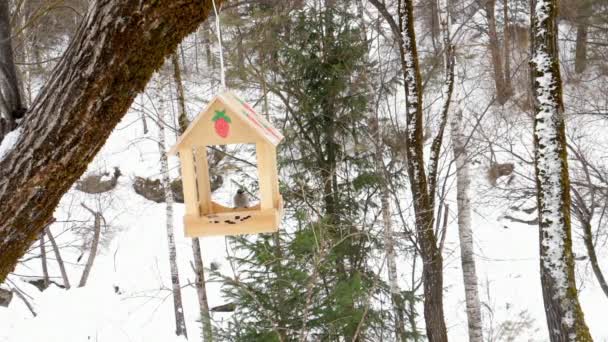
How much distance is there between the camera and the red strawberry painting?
2301 mm

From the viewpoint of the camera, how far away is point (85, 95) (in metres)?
1.79

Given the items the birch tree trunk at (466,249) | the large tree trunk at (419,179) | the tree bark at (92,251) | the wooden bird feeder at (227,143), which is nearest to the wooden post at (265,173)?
the wooden bird feeder at (227,143)

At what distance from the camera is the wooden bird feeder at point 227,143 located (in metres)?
2.31

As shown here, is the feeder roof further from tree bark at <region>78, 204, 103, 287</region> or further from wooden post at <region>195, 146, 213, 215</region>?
tree bark at <region>78, 204, 103, 287</region>

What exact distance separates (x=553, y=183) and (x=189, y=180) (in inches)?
144

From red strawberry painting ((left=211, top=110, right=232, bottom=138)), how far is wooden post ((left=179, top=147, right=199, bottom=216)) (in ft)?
0.54

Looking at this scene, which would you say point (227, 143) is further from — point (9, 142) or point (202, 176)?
point (9, 142)

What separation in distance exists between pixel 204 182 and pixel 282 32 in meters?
6.48

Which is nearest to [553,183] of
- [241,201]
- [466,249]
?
[466,249]

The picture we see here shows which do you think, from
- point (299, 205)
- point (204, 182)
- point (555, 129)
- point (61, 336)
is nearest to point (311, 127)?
point (299, 205)

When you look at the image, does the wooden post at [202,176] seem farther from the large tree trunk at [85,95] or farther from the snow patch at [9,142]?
the snow patch at [9,142]

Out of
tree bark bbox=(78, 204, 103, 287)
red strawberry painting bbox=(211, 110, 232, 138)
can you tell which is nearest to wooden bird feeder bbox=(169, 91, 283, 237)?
red strawberry painting bbox=(211, 110, 232, 138)

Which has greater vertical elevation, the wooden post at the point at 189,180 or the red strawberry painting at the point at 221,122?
the red strawberry painting at the point at 221,122

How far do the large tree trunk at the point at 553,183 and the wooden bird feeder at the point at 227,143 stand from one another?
3224 mm
